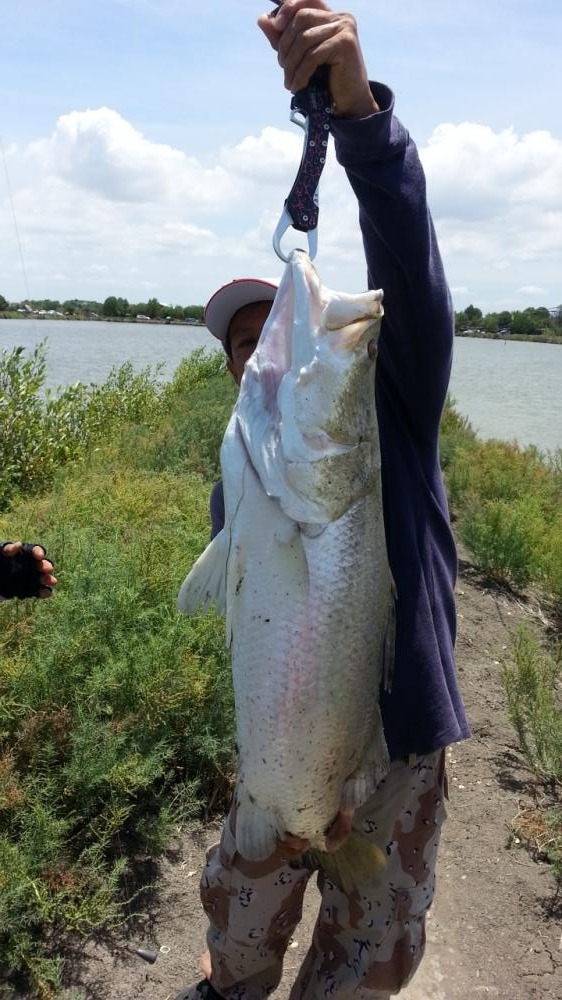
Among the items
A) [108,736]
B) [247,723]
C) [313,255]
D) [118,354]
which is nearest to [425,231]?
[313,255]

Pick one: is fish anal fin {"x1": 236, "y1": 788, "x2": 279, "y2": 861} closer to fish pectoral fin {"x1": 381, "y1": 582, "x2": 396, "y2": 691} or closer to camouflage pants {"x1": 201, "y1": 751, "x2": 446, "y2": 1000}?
camouflage pants {"x1": 201, "y1": 751, "x2": 446, "y2": 1000}

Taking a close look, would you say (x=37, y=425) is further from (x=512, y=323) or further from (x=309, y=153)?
(x=512, y=323)

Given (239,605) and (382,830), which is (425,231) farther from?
(382,830)

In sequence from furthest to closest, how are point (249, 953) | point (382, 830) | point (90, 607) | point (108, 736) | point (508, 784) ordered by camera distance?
1. point (508, 784)
2. point (90, 607)
3. point (108, 736)
4. point (249, 953)
5. point (382, 830)

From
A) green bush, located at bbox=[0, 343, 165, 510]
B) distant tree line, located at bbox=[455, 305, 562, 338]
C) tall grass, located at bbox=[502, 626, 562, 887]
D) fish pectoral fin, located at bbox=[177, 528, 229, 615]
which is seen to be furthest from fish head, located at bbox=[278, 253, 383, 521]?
distant tree line, located at bbox=[455, 305, 562, 338]

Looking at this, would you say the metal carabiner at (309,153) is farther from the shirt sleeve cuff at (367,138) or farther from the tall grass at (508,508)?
the tall grass at (508,508)

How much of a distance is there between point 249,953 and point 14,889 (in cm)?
103

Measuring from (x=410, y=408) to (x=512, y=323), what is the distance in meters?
84.9

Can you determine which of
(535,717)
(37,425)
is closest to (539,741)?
(535,717)

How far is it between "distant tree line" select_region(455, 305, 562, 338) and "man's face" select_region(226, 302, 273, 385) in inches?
3070

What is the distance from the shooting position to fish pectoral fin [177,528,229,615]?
189cm

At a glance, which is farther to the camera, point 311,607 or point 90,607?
point 90,607

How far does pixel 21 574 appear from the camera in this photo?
289cm

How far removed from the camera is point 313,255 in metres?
1.90
